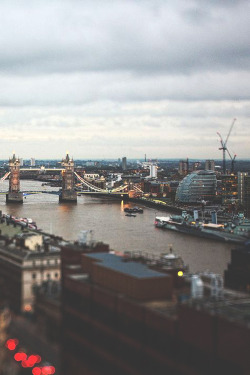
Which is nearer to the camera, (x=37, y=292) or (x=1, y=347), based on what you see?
(x=1, y=347)

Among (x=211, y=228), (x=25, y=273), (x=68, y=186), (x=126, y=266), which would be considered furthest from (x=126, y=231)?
(x=68, y=186)

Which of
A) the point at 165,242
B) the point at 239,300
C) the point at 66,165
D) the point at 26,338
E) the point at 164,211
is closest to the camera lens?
the point at 239,300

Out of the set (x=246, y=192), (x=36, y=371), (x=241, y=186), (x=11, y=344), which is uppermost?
(x=241, y=186)

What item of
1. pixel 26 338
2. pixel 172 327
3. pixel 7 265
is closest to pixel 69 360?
pixel 26 338

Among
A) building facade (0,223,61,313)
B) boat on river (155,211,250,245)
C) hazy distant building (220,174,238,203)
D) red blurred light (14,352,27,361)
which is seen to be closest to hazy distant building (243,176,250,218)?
hazy distant building (220,174,238,203)

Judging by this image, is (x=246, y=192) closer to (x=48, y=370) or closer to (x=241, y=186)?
(x=241, y=186)

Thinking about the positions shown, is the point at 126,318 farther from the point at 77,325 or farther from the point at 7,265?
the point at 7,265

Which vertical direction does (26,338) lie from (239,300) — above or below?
below
